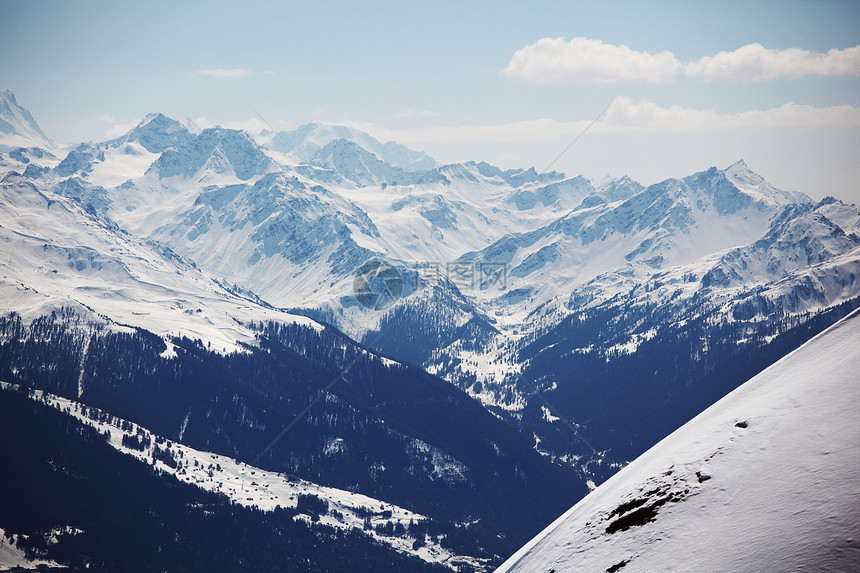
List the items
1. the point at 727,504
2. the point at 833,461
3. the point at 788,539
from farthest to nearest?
the point at 727,504
the point at 833,461
the point at 788,539

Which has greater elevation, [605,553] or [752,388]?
[752,388]

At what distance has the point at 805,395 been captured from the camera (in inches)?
2158

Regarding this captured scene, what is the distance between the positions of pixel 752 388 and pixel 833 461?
23.5 metres

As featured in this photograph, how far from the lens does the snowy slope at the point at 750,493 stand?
131 ft

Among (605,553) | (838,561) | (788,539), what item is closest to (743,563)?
(788,539)

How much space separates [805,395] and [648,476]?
13.3m

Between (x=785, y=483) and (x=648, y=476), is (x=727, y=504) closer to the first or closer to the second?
(x=785, y=483)

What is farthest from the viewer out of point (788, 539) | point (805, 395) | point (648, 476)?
point (648, 476)

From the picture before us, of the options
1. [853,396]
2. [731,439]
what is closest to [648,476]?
[731,439]

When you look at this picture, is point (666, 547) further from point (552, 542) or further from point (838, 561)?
point (552, 542)

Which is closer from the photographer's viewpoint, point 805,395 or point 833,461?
point 833,461

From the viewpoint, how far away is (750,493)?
47.0 metres

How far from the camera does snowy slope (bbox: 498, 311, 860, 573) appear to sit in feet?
131

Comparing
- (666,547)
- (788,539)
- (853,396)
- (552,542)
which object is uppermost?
(853,396)
